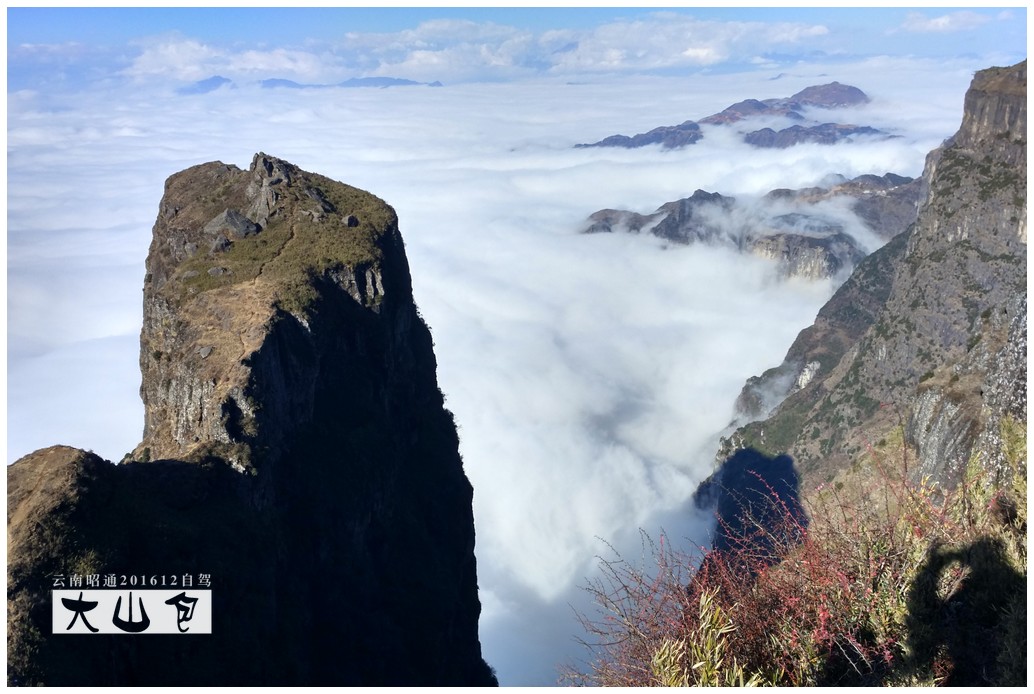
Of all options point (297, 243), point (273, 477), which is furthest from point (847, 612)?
point (297, 243)

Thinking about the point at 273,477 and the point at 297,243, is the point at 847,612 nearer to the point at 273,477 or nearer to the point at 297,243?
the point at 273,477

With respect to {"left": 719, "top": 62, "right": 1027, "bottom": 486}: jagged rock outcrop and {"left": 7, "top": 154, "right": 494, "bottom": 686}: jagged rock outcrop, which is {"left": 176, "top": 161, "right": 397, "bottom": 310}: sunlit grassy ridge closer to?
{"left": 7, "top": 154, "right": 494, "bottom": 686}: jagged rock outcrop

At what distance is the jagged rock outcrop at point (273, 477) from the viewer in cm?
2094

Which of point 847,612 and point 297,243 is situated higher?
point 297,243

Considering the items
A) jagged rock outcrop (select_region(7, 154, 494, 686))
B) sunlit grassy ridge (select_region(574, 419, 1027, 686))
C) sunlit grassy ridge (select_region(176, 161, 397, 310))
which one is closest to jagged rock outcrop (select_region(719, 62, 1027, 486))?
jagged rock outcrop (select_region(7, 154, 494, 686))

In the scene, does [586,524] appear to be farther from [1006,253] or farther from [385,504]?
[385,504]

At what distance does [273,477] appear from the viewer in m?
29.9

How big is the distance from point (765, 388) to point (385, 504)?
16403cm

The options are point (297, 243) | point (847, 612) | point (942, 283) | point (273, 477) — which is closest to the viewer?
point (847, 612)

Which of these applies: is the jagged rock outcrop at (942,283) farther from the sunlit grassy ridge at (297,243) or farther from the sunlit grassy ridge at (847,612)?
the sunlit grassy ridge at (847,612)

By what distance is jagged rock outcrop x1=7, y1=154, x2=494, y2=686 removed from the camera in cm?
2094

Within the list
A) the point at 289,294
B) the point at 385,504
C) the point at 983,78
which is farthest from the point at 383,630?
the point at 983,78

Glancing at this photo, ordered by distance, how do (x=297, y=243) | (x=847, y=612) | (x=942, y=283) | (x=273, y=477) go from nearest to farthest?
(x=847, y=612)
(x=273, y=477)
(x=297, y=243)
(x=942, y=283)

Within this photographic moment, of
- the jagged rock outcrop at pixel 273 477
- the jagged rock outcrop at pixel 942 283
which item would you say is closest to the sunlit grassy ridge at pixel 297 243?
the jagged rock outcrop at pixel 273 477
